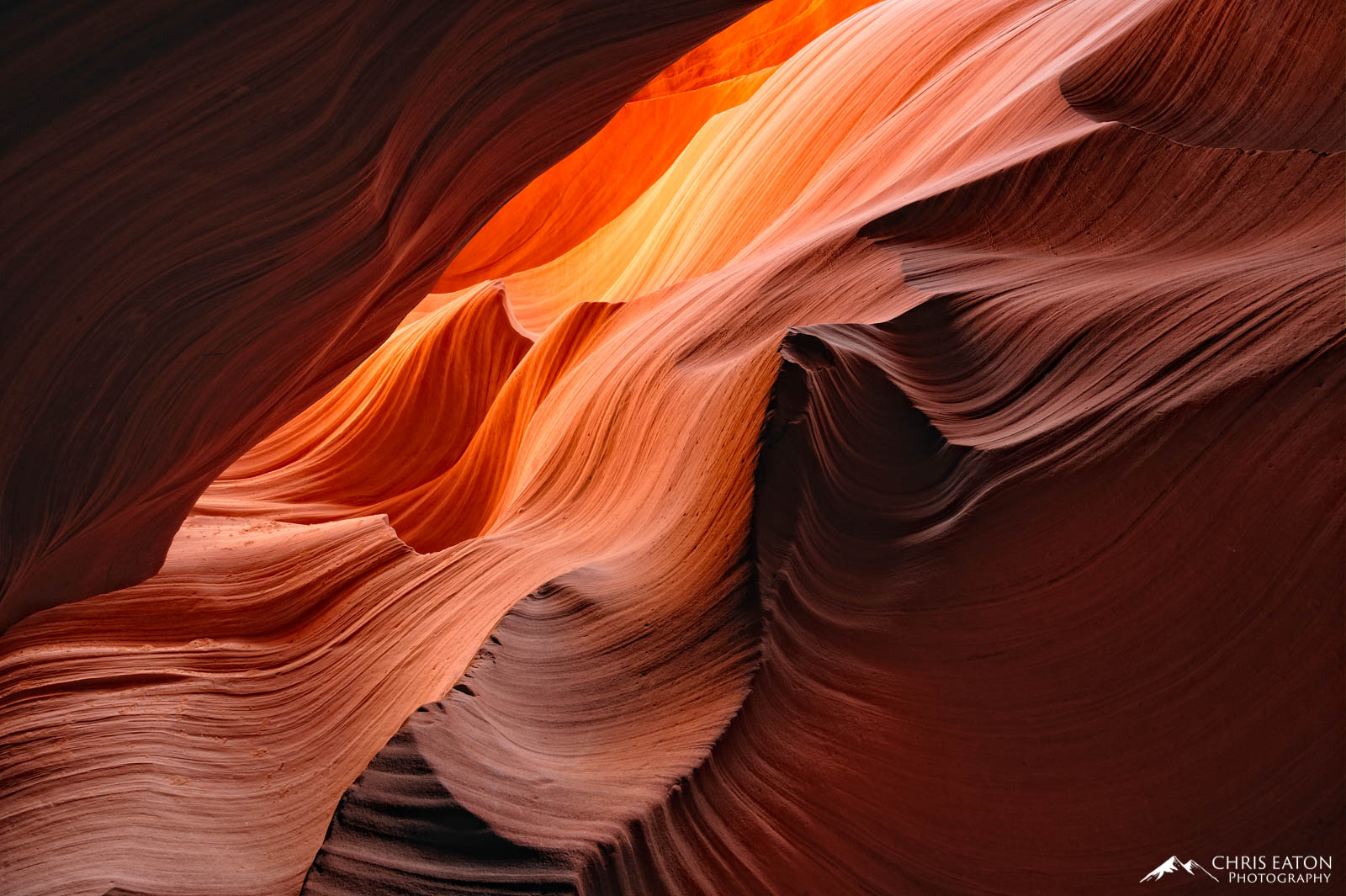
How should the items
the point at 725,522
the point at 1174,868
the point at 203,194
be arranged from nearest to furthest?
the point at 1174,868
the point at 203,194
the point at 725,522

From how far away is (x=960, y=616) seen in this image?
1522 mm

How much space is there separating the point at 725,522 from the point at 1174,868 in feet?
2.61

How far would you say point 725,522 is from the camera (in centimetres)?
172

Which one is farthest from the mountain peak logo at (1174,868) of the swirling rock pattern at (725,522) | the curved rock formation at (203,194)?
the curved rock formation at (203,194)

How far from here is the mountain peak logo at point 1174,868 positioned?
4.22 feet

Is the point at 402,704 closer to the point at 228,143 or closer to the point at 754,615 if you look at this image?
the point at 754,615

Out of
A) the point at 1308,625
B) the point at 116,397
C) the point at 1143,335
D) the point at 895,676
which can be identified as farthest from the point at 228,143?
the point at 1308,625

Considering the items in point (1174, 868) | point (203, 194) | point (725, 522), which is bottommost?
point (1174, 868)

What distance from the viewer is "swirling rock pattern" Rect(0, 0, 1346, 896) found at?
1354 mm

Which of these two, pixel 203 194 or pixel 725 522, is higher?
pixel 203 194

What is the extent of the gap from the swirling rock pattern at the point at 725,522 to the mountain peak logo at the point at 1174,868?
0.04 feet

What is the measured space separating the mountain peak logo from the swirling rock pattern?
0.5 inches

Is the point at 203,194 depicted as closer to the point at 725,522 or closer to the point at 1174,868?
the point at 725,522

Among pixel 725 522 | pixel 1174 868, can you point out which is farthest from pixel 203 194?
pixel 1174 868
